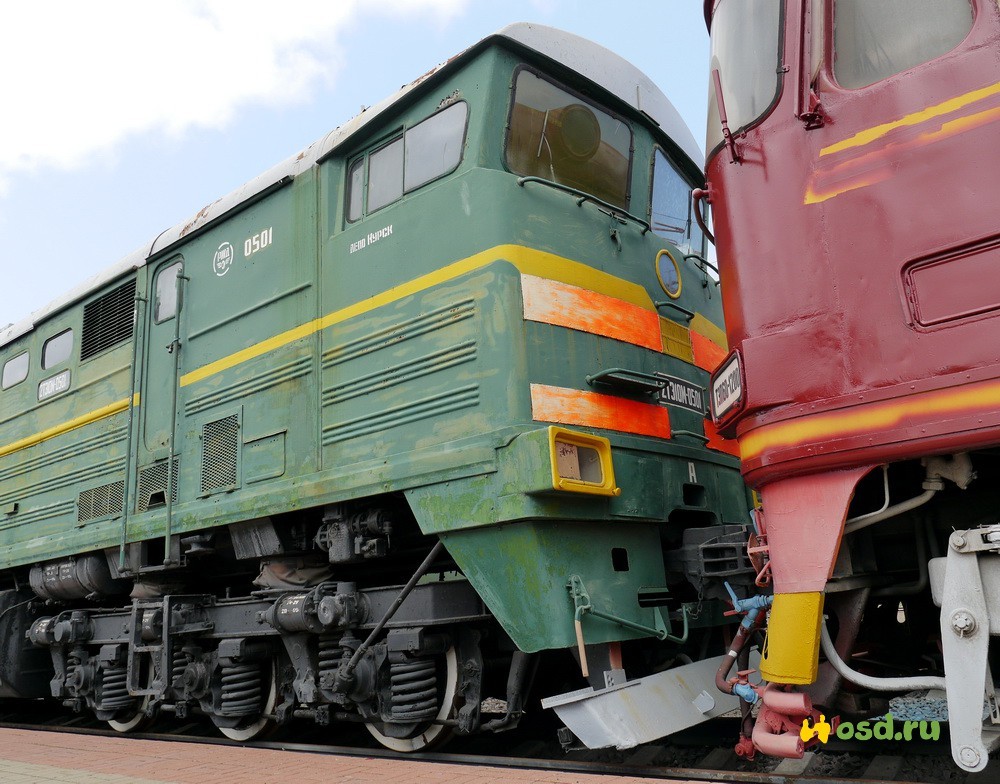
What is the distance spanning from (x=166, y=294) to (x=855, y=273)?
19.1 ft

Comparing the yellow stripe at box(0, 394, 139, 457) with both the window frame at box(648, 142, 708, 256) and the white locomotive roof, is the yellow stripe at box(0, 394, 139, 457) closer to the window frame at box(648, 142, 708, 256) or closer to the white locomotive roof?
the white locomotive roof

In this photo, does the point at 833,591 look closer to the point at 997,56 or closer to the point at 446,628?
the point at 997,56

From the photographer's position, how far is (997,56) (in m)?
3.11

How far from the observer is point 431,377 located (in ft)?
16.5

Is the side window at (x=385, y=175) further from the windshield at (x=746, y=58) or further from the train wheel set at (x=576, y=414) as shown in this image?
the windshield at (x=746, y=58)

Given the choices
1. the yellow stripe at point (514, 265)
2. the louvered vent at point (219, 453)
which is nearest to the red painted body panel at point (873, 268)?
the yellow stripe at point (514, 265)

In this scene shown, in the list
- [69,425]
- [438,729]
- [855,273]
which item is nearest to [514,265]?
[855,273]

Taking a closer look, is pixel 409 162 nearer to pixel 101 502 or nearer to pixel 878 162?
pixel 878 162

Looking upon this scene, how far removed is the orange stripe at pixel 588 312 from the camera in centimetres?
483

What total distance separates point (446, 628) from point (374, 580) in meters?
1.24

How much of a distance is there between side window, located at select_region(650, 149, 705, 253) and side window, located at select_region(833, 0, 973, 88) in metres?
2.61

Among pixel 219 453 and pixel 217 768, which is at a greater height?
pixel 219 453

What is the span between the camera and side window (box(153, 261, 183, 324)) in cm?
728

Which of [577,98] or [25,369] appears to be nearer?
[577,98]
